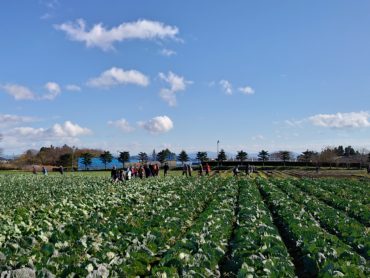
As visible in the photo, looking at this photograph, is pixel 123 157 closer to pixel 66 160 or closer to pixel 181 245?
pixel 66 160

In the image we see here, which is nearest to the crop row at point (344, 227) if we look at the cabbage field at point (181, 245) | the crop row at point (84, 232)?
the cabbage field at point (181, 245)

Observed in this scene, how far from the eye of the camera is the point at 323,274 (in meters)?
8.46

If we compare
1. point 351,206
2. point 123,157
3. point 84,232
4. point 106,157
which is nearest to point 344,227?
point 351,206

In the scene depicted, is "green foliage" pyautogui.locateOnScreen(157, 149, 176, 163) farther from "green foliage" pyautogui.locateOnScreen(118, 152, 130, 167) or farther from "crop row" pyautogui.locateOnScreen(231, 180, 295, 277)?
"crop row" pyautogui.locateOnScreen(231, 180, 295, 277)

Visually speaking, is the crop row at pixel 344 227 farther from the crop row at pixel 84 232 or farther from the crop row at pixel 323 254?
the crop row at pixel 84 232

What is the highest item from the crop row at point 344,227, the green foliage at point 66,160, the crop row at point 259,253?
the green foliage at point 66,160

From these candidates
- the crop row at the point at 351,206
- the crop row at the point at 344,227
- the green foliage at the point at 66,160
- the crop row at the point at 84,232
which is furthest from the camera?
the green foliage at the point at 66,160

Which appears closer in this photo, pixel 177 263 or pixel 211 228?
pixel 177 263

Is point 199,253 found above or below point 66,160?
below

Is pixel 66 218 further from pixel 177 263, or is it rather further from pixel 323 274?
pixel 323 274

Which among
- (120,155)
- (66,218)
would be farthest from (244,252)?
(120,155)

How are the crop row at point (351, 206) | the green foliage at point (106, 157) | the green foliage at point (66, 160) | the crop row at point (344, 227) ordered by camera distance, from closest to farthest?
1. the crop row at point (344, 227)
2. the crop row at point (351, 206)
3. the green foliage at point (66, 160)
4. the green foliage at point (106, 157)

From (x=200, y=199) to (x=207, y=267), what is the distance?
580 inches

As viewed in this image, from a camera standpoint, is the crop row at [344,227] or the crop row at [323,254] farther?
the crop row at [344,227]
